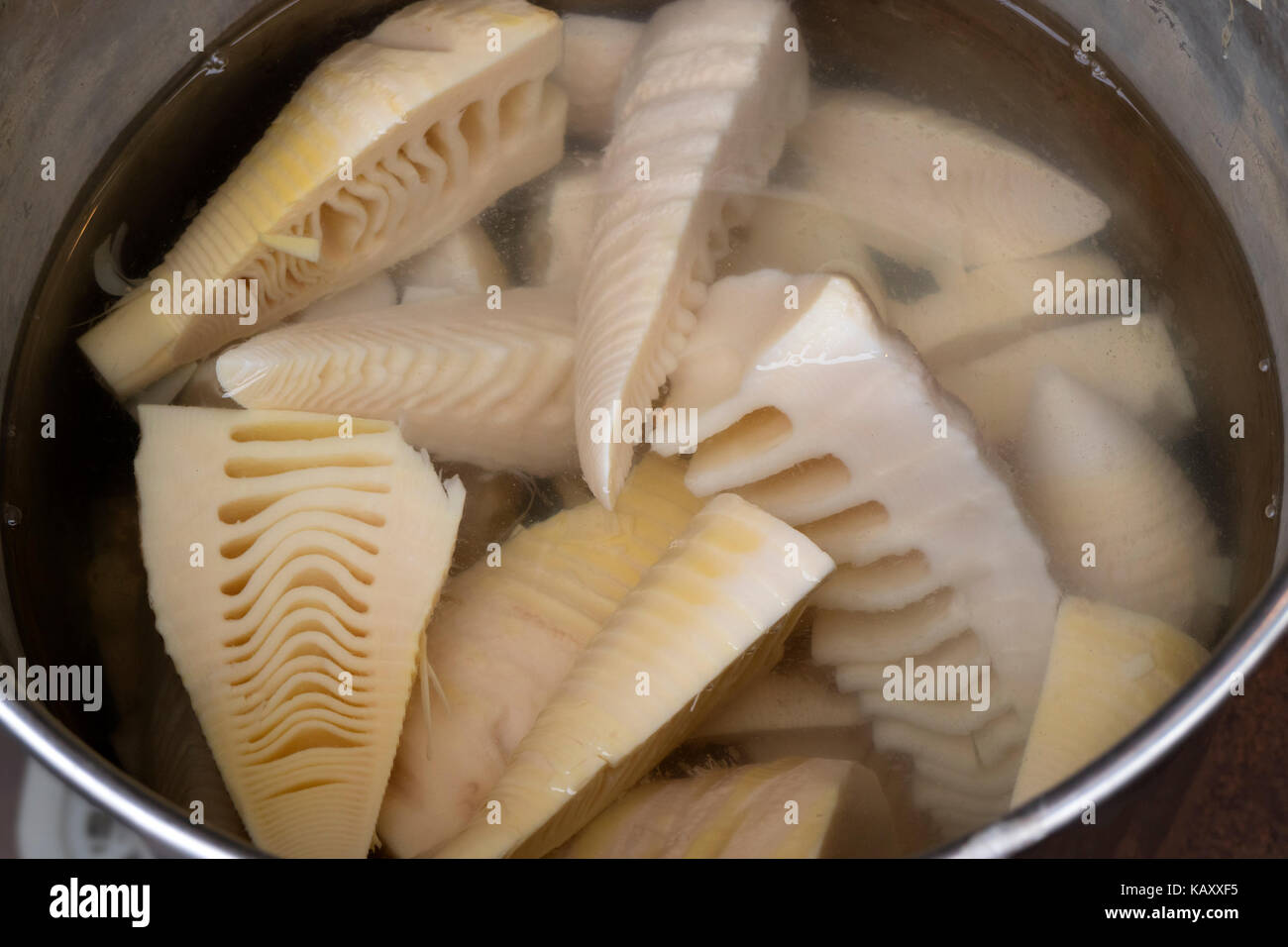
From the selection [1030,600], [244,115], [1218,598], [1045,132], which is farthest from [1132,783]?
[244,115]

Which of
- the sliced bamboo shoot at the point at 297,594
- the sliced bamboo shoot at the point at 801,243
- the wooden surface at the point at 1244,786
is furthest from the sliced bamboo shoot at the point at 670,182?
the wooden surface at the point at 1244,786

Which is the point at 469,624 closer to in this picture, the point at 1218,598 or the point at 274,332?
the point at 274,332

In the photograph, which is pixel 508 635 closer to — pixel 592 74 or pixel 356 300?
pixel 356 300

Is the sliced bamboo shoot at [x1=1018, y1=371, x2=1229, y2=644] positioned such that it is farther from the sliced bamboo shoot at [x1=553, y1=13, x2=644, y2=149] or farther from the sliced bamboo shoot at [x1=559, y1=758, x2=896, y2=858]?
the sliced bamboo shoot at [x1=553, y1=13, x2=644, y2=149]

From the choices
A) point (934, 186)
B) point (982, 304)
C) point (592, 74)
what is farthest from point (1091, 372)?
point (592, 74)

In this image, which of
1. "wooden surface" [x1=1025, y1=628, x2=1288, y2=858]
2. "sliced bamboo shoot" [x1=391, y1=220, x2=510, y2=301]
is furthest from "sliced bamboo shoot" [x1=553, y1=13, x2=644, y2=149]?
"wooden surface" [x1=1025, y1=628, x2=1288, y2=858]

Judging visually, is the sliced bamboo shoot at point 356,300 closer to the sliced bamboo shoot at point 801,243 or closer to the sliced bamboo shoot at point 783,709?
the sliced bamboo shoot at point 801,243
